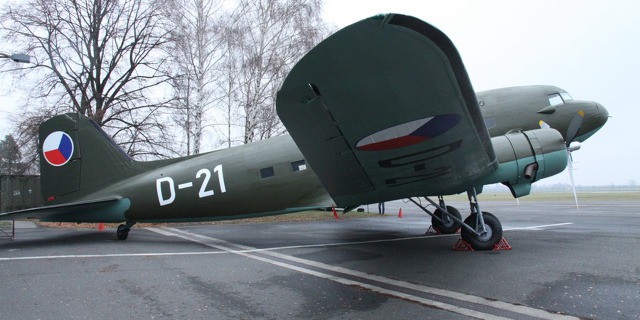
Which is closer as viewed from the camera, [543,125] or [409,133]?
[409,133]

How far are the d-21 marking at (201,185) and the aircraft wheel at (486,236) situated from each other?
5.20m

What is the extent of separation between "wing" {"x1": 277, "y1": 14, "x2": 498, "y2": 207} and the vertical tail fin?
6.02 m

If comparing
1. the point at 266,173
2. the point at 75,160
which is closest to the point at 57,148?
the point at 75,160

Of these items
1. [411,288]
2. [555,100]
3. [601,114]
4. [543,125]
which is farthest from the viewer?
[601,114]

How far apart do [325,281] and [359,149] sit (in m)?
1.85

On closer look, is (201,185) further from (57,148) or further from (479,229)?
(479,229)

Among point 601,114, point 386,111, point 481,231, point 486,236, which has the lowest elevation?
point 486,236

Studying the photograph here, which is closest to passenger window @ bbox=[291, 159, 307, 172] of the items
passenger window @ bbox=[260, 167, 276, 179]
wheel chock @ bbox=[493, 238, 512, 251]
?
passenger window @ bbox=[260, 167, 276, 179]

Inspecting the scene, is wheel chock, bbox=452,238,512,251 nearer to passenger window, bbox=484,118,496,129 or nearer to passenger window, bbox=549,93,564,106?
passenger window, bbox=484,118,496,129

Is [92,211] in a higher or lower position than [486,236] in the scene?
higher

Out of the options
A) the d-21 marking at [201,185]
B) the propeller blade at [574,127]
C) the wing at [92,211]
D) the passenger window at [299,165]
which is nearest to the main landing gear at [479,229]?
the propeller blade at [574,127]

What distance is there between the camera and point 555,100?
28.2 ft

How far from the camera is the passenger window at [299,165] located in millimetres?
8328

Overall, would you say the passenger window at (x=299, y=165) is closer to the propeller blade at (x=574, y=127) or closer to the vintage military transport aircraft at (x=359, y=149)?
the vintage military transport aircraft at (x=359, y=149)
